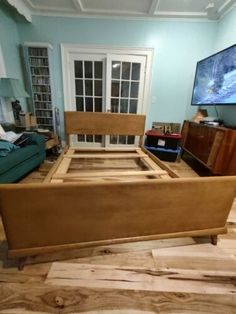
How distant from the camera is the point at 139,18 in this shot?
3.11 metres

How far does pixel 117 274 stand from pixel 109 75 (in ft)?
10.7

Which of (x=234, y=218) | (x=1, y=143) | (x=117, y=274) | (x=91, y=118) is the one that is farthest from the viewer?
(x=91, y=118)

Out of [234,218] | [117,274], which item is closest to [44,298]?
[117,274]

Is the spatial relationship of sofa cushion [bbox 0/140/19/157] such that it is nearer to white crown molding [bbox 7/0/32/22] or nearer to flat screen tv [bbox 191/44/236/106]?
white crown molding [bbox 7/0/32/22]

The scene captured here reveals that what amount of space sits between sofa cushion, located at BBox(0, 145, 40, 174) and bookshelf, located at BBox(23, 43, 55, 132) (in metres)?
1.26

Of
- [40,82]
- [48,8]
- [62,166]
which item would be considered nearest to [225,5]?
[48,8]

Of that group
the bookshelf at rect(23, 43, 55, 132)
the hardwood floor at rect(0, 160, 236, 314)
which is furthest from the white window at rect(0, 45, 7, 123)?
the hardwood floor at rect(0, 160, 236, 314)

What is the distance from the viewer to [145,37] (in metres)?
3.21

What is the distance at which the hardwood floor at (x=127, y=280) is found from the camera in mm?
981

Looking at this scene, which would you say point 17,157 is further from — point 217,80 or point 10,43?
point 217,80

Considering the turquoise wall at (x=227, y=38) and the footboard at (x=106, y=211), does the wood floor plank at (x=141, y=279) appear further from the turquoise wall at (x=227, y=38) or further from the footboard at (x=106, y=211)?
the turquoise wall at (x=227, y=38)

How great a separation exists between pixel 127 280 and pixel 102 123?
200cm

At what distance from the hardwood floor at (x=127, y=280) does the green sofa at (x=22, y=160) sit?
79 cm

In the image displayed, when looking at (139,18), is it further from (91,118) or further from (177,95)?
(91,118)
